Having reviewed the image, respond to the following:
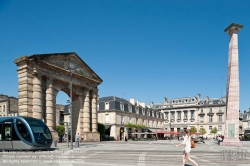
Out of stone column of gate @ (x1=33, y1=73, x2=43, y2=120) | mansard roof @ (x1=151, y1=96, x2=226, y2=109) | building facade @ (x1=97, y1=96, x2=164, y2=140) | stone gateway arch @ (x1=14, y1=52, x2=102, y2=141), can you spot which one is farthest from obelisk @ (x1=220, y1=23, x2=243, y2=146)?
mansard roof @ (x1=151, y1=96, x2=226, y2=109)

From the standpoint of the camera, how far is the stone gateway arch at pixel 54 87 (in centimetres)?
3116

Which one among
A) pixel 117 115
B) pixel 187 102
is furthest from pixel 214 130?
pixel 117 115

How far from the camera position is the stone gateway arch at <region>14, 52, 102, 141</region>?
102ft

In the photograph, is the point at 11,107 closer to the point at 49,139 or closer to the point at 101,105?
the point at 101,105

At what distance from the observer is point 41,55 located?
3225 cm

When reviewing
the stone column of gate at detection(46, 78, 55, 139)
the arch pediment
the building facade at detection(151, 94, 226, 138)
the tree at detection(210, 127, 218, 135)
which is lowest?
the tree at detection(210, 127, 218, 135)

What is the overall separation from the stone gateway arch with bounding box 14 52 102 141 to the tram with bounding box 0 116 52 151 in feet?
27.4

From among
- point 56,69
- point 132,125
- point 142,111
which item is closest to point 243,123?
point 142,111

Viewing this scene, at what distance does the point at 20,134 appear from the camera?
2016 cm

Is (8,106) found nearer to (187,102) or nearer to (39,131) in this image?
(39,131)

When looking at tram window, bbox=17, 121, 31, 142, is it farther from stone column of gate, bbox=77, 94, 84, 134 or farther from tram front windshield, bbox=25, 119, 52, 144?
stone column of gate, bbox=77, 94, 84, 134

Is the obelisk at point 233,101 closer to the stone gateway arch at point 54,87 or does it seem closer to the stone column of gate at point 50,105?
the stone gateway arch at point 54,87

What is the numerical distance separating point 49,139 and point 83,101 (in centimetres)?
1934

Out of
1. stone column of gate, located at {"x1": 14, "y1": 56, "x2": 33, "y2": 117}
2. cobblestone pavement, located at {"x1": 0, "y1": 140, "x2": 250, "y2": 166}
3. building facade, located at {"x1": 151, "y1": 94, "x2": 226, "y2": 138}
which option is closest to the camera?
cobblestone pavement, located at {"x1": 0, "y1": 140, "x2": 250, "y2": 166}
